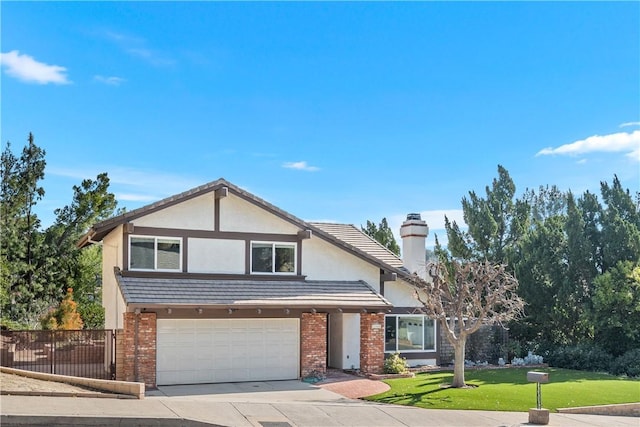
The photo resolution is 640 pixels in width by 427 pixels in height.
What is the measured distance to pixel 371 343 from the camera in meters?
23.2

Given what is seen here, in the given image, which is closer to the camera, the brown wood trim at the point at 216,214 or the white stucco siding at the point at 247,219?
the brown wood trim at the point at 216,214

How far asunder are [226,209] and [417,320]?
8653 millimetres

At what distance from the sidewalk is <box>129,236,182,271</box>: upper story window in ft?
13.3

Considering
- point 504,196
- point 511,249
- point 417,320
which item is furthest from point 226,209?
point 504,196

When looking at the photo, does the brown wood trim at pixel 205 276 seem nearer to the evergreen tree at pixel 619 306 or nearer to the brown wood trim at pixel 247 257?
the brown wood trim at pixel 247 257

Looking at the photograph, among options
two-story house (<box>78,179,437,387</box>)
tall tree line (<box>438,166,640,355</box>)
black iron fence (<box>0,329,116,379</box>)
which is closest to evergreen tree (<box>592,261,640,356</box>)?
tall tree line (<box>438,166,640,355</box>)

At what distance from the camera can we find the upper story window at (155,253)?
837 inches

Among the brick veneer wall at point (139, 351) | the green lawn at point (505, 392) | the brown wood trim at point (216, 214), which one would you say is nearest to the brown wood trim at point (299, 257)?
the brown wood trim at point (216, 214)

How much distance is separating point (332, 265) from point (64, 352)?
9.52 metres

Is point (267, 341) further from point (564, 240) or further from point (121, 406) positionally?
point (564, 240)

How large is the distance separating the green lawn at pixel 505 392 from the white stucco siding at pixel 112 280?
8776mm

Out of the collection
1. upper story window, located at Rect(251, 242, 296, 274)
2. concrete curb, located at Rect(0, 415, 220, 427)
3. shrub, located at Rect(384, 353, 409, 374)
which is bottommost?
shrub, located at Rect(384, 353, 409, 374)

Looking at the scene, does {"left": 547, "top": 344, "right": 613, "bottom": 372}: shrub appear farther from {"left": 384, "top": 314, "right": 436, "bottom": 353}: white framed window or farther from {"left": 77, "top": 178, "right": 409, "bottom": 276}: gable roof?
{"left": 77, "top": 178, "right": 409, "bottom": 276}: gable roof

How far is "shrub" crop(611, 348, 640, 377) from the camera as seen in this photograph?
79.8 feet
